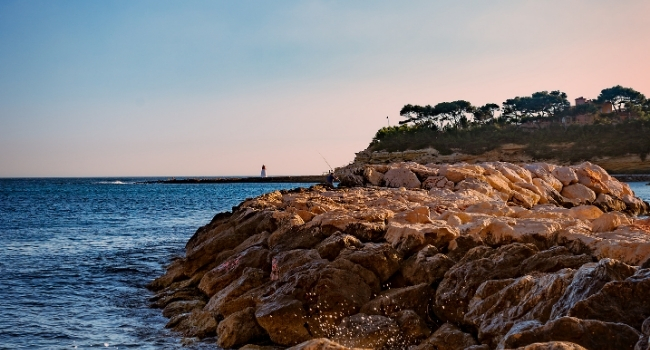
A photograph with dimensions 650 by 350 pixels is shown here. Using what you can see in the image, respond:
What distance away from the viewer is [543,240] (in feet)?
32.3

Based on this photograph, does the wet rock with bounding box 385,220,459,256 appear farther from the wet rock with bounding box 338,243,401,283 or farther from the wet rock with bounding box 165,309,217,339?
the wet rock with bounding box 165,309,217,339

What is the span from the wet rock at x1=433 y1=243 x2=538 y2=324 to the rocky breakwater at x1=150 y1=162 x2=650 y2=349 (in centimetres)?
2

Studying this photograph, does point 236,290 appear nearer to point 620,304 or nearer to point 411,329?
point 411,329

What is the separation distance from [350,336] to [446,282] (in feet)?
4.98

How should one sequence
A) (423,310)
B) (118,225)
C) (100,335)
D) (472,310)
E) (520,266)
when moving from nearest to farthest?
1. (472,310)
2. (520,266)
3. (423,310)
4. (100,335)
5. (118,225)

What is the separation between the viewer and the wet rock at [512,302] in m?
6.24

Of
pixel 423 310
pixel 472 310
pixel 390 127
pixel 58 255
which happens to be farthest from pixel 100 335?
pixel 390 127

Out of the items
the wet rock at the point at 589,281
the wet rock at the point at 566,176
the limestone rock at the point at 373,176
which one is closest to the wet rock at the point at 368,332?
the wet rock at the point at 589,281

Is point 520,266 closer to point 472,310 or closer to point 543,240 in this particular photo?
point 472,310

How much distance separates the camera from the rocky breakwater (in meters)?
5.59

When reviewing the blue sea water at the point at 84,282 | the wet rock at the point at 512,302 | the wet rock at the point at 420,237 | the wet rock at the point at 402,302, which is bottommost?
the blue sea water at the point at 84,282

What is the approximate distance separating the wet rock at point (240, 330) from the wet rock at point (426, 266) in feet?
7.74

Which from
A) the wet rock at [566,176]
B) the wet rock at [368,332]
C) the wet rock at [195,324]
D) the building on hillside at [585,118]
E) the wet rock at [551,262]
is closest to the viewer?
the wet rock at [551,262]

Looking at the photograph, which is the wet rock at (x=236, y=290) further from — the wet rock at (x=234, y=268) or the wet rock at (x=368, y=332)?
the wet rock at (x=368, y=332)
